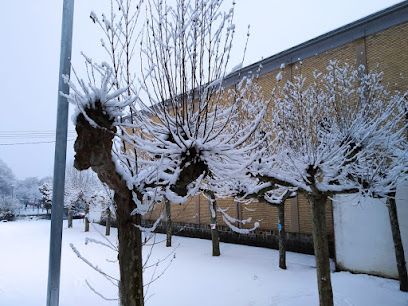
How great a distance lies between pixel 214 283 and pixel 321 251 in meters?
4.11

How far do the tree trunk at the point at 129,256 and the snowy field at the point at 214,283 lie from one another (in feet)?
8.74

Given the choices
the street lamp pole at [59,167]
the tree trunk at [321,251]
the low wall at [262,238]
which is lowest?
the low wall at [262,238]

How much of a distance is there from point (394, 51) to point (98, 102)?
11.4 meters

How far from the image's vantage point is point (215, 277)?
9398 millimetres

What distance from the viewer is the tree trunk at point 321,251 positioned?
564 centimetres

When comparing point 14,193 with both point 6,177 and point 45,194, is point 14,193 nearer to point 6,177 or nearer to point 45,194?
point 45,194

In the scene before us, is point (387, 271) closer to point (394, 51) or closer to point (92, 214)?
point (394, 51)

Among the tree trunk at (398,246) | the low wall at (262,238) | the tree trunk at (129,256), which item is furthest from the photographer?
the low wall at (262,238)

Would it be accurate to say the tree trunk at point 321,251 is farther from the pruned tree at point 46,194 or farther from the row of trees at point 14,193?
the pruned tree at point 46,194

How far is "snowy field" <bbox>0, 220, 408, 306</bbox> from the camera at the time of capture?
7.29 meters

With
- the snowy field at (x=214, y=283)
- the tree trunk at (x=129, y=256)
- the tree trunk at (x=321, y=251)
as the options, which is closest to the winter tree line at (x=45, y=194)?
the snowy field at (x=214, y=283)

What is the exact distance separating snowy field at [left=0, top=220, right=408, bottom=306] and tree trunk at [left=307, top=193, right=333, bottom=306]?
4.94ft

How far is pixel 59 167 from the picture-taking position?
8.77ft

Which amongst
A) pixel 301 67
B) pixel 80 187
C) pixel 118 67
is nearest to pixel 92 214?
pixel 80 187
